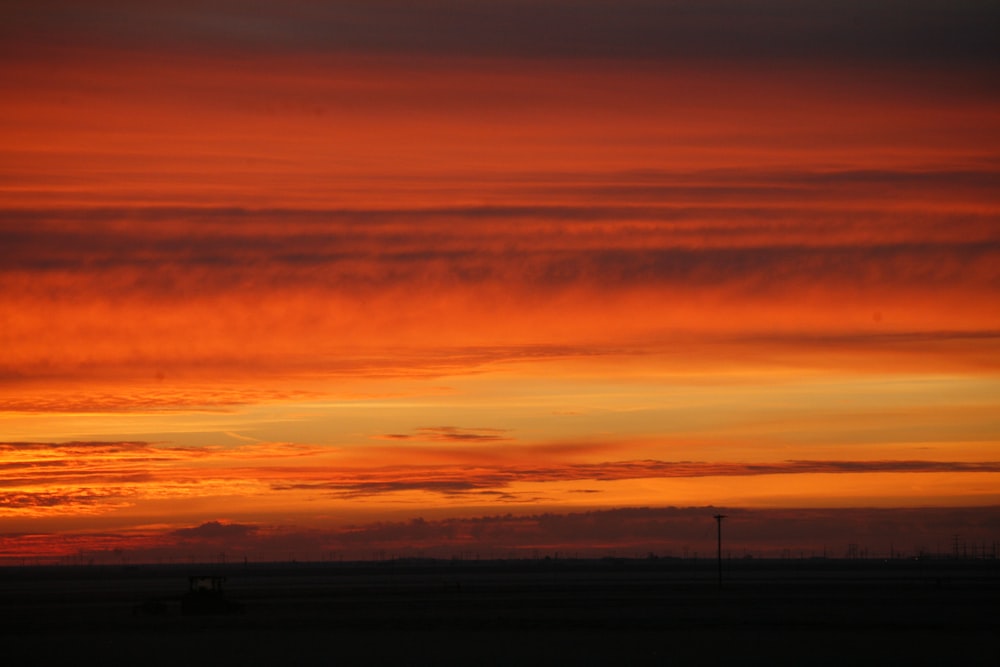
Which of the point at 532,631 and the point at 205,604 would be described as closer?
the point at 532,631

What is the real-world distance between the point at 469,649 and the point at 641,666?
34.8 ft

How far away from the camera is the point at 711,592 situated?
109 m

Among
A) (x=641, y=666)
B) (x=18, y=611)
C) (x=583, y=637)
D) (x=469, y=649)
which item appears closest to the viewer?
(x=641, y=666)

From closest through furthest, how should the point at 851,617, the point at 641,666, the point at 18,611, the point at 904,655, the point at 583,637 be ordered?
the point at 641,666
the point at 904,655
the point at 583,637
the point at 851,617
the point at 18,611

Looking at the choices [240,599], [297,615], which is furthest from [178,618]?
[240,599]

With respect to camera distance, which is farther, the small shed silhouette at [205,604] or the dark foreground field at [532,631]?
the small shed silhouette at [205,604]

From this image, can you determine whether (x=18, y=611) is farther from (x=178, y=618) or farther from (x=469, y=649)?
(x=469, y=649)

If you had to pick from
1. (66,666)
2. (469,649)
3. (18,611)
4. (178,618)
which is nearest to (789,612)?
(469,649)

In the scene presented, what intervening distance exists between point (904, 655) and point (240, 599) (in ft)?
235

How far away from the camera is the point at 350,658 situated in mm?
54219

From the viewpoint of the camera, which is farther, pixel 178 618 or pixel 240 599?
pixel 240 599

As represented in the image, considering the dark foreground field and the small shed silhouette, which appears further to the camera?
the small shed silhouette

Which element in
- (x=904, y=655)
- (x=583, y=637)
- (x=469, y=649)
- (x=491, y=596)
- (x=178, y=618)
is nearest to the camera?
(x=904, y=655)

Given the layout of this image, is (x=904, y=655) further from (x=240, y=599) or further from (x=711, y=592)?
(x=240, y=599)
